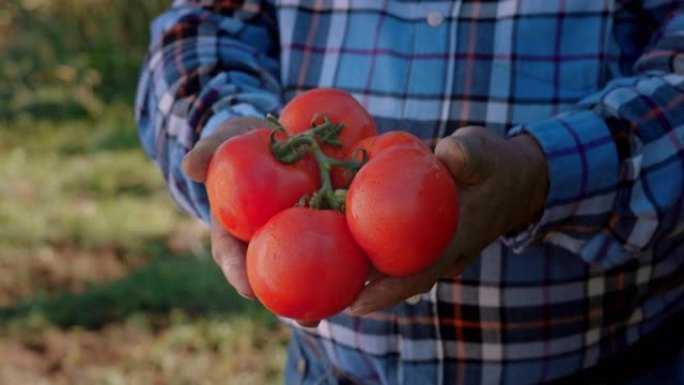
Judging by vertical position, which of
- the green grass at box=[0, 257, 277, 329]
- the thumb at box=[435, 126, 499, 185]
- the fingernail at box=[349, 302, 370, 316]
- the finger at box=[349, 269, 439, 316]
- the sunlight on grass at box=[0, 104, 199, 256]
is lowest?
the sunlight on grass at box=[0, 104, 199, 256]

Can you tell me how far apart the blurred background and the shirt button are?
1.82 meters

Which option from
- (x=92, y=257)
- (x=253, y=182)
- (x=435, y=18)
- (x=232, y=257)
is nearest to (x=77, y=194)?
(x=92, y=257)

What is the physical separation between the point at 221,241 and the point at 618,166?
57cm

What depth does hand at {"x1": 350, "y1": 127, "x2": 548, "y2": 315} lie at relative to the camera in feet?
3.76

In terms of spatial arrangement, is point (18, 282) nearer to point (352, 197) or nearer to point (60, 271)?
point (60, 271)

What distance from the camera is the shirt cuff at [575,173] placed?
1.31m

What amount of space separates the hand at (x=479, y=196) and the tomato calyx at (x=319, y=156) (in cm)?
11

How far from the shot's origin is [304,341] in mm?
1679

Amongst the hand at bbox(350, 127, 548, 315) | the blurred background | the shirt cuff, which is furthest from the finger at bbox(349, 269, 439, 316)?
the blurred background

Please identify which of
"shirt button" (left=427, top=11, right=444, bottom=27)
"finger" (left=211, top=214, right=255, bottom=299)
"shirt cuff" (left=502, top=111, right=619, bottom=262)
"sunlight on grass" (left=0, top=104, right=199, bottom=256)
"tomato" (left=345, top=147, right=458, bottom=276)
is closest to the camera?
"tomato" (left=345, top=147, right=458, bottom=276)

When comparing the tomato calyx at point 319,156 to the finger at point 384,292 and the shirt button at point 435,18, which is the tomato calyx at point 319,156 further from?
the shirt button at point 435,18

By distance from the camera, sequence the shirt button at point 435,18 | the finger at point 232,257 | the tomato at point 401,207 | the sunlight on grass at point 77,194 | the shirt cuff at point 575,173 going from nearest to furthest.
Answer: the tomato at point 401,207
the finger at point 232,257
the shirt cuff at point 575,173
the shirt button at point 435,18
the sunlight on grass at point 77,194

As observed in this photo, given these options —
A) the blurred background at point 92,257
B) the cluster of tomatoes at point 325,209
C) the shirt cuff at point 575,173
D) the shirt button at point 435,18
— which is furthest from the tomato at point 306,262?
the blurred background at point 92,257

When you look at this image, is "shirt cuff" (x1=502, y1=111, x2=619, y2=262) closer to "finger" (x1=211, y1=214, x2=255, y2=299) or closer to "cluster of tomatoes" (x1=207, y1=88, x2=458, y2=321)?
"cluster of tomatoes" (x1=207, y1=88, x2=458, y2=321)
